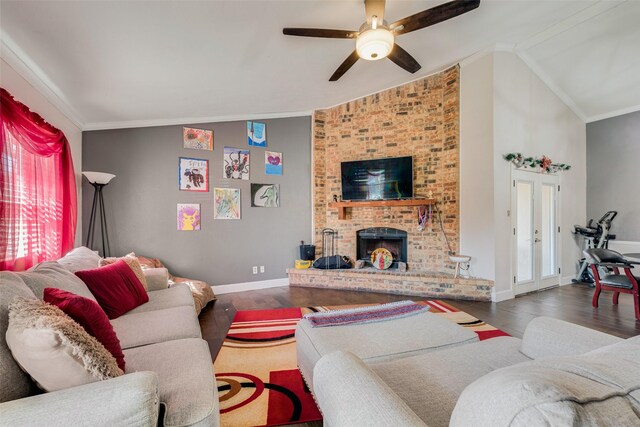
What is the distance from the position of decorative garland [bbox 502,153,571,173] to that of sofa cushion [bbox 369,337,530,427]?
3.34m

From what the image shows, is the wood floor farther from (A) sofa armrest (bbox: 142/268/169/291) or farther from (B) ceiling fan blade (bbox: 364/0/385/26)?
(B) ceiling fan blade (bbox: 364/0/385/26)

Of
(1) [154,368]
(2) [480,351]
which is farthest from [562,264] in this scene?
(1) [154,368]

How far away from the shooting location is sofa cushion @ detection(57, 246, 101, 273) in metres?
2.20

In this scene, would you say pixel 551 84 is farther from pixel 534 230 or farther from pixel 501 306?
pixel 501 306

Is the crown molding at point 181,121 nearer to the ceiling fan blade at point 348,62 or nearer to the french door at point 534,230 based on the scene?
the ceiling fan blade at point 348,62

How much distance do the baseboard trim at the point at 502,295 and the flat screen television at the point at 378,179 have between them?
182cm

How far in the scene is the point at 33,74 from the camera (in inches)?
104

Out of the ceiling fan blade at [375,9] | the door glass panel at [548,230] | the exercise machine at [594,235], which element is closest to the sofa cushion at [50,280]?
the ceiling fan blade at [375,9]

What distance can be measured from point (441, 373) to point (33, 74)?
4000 millimetres

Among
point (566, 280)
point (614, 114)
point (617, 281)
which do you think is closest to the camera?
point (617, 281)

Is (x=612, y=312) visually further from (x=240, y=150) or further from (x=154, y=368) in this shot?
(x=240, y=150)

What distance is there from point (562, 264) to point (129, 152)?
282 inches

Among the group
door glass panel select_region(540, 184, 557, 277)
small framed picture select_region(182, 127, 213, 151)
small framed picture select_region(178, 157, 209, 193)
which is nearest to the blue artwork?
small framed picture select_region(182, 127, 213, 151)

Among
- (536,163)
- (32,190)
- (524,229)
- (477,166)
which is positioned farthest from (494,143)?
(32,190)
